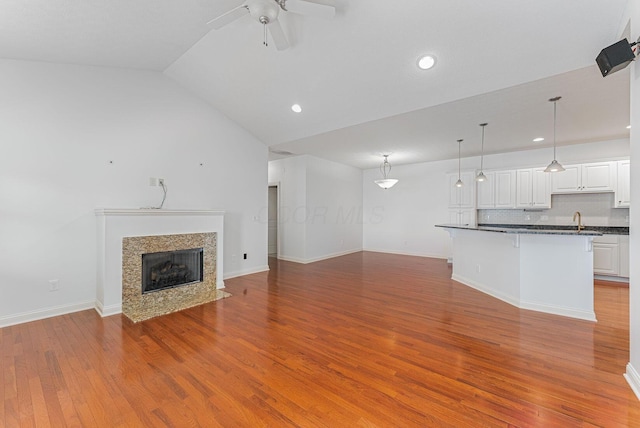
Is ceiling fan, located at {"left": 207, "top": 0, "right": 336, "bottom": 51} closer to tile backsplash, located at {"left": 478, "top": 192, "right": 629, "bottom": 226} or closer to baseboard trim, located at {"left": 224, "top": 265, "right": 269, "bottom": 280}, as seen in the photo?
baseboard trim, located at {"left": 224, "top": 265, "right": 269, "bottom": 280}

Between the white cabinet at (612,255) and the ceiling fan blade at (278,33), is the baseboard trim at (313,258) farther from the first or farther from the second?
the white cabinet at (612,255)

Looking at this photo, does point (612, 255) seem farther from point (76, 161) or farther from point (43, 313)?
point (43, 313)

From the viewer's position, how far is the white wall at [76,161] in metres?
3.13

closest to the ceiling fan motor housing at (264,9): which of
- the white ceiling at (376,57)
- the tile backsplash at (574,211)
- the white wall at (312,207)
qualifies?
the white ceiling at (376,57)

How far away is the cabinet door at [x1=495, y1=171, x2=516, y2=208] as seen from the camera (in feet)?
19.8

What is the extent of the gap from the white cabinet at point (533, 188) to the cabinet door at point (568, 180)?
A: 97mm

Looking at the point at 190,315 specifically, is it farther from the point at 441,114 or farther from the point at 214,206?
the point at 441,114

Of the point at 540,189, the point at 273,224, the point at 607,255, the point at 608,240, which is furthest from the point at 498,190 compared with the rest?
the point at 273,224

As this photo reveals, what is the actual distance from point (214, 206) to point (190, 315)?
2.20m

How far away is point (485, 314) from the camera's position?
334cm

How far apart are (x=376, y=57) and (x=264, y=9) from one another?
146cm

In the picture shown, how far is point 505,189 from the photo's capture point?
20.1 ft

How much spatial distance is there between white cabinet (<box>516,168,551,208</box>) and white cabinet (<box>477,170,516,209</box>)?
0.11m

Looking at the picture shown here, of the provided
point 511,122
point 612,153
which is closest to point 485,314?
point 511,122
